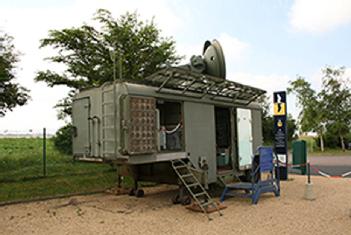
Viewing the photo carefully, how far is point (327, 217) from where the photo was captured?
6969mm

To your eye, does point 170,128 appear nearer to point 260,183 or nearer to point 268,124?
point 260,183

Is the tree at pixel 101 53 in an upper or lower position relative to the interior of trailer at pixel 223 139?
upper

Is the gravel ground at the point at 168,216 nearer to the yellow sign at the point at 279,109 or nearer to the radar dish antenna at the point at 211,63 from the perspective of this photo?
the radar dish antenna at the point at 211,63

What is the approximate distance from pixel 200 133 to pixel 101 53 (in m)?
7.70

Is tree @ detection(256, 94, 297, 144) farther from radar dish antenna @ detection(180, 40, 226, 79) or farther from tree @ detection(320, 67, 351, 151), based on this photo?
radar dish antenna @ detection(180, 40, 226, 79)

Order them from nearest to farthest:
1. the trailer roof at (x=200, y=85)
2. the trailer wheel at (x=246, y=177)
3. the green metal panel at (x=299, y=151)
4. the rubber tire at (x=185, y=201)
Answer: the trailer roof at (x=200, y=85)
the rubber tire at (x=185, y=201)
the trailer wheel at (x=246, y=177)
the green metal panel at (x=299, y=151)

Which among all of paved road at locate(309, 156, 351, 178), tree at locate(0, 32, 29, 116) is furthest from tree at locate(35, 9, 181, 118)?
paved road at locate(309, 156, 351, 178)

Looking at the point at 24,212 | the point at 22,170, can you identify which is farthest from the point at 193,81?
the point at 22,170

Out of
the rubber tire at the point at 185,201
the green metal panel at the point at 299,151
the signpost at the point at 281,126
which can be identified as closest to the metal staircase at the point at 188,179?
the rubber tire at the point at 185,201

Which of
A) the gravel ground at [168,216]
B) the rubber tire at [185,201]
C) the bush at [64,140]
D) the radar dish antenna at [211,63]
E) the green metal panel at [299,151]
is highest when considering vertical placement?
the radar dish antenna at [211,63]

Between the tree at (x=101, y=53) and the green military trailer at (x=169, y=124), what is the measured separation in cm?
487

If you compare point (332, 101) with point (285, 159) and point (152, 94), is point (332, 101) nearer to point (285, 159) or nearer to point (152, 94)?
point (285, 159)

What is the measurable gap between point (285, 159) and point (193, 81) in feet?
21.7

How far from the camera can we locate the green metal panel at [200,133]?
28.6ft
